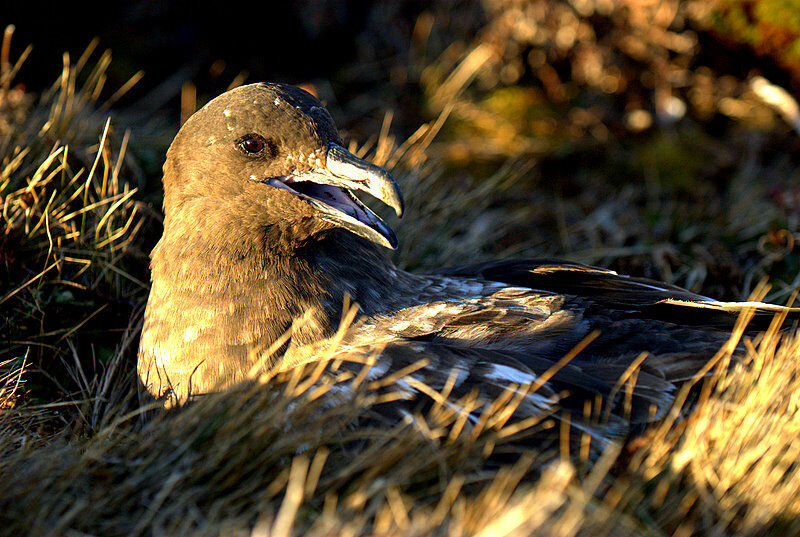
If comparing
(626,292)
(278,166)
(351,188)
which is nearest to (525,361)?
(626,292)

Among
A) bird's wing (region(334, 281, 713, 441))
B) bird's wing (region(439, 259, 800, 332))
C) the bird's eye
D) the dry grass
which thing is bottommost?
the dry grass

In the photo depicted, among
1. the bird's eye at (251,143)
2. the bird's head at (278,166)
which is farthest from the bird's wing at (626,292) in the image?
the bird's eye at (251,143)

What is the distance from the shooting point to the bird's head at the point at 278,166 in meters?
2.27

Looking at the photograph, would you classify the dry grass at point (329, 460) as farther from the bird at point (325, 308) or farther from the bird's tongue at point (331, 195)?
the bird's tongue at point (331, 195)

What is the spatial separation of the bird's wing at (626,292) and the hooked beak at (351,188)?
711 millimetres

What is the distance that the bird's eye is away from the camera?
7.65 ft

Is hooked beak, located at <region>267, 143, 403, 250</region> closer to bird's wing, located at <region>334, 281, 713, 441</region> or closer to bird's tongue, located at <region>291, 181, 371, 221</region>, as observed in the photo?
bird's tongue, located at <region>291, 181, 371, 221</region>

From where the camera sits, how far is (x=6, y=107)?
11.2 ft

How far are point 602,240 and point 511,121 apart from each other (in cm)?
152

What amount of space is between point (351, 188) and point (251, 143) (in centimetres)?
35

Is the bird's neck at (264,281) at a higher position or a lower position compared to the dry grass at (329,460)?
higher

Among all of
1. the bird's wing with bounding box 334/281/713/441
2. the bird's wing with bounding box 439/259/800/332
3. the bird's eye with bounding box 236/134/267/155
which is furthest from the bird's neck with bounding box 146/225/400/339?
the bird's wing with bounding box 439/259/800/332

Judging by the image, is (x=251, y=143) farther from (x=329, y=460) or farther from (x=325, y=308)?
(x=329, y=460)

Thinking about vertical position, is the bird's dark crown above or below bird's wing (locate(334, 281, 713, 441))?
above
